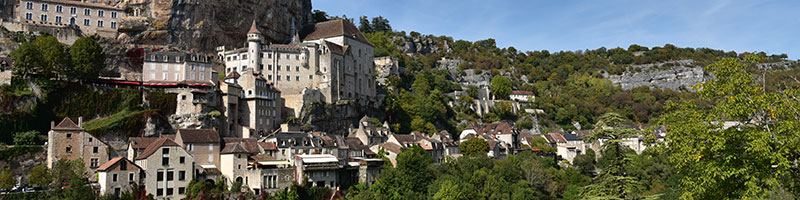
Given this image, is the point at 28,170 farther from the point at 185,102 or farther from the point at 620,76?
the point at 620,76

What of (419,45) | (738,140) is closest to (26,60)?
(738,140)

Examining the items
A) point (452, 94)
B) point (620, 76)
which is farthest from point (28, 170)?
point (620, 76)

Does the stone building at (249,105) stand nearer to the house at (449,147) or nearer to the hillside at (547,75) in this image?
the house at (449,147)

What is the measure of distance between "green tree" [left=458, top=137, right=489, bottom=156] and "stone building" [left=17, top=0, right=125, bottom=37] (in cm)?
4216

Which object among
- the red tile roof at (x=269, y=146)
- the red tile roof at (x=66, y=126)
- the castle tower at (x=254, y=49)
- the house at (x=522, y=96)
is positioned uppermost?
the castle tower at (x=254, y=49)

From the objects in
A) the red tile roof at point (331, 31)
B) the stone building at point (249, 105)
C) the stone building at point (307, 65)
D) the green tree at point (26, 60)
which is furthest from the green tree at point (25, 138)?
the red tile roof at point (331, 31)

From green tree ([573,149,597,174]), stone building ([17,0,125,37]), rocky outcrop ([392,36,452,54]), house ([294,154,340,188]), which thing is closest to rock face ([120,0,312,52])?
stone building ([17,0,125,37])

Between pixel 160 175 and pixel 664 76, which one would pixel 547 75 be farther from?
pixel 160 175

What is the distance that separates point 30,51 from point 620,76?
13557 cm

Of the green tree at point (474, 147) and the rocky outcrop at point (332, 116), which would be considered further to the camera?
the green tree at point (474, 147)

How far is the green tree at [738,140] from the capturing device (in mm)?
16828

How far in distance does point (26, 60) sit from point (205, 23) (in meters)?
23.8

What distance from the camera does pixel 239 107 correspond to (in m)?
62.2

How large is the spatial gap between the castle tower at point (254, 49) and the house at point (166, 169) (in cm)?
2569
